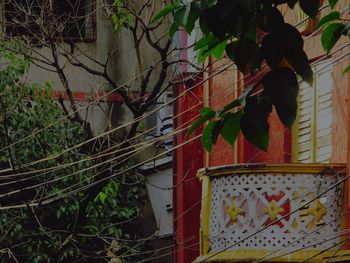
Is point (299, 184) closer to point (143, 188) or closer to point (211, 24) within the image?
point (211, 24)

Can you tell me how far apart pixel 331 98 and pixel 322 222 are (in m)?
1.79

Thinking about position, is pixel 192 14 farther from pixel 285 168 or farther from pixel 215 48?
pixel 285 168

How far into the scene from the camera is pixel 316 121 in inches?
610

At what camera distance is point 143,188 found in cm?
2398

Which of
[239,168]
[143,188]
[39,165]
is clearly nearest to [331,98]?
[239,168]

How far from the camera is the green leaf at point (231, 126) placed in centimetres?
717

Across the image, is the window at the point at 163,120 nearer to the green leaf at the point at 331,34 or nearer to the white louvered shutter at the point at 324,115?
the white louvered shutter at the point at 324,115

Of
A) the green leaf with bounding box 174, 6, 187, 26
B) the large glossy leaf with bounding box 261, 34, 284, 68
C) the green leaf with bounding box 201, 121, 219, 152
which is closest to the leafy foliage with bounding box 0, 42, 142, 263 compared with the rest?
the green leaf with bounding box 201, 121, 219, 152

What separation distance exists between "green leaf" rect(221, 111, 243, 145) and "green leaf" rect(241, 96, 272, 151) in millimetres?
116

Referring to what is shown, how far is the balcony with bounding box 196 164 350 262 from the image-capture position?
13719mm

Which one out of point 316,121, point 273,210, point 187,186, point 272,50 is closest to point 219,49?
point 272,50

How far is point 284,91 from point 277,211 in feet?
23.1

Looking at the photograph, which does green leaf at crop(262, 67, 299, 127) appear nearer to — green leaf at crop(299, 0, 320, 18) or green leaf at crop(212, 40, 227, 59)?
green leaf at crop(299, 0, 320, 18)

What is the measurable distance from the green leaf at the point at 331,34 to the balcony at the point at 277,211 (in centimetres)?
611
